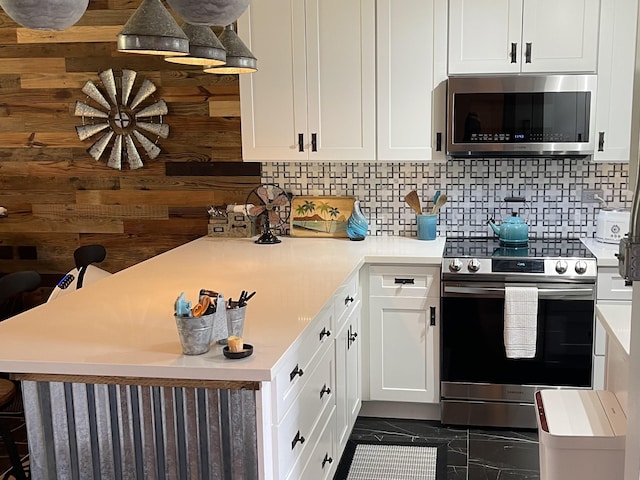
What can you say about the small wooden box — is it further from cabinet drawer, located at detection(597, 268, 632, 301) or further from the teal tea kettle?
cabinet drawer, located at detection(597, 268, 632, 301)

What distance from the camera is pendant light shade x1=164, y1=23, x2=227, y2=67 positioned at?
A: 226cm

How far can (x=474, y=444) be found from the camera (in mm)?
3705

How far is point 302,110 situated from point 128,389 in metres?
2.28

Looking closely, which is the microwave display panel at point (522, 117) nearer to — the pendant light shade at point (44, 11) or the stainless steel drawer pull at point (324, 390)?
the stainless steel drawer pull at point (324, 390)

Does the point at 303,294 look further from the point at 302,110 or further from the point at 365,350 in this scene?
the point at 302,110

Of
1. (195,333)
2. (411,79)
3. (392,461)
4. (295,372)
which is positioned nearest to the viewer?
(195,333)

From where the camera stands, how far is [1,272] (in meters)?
4.78

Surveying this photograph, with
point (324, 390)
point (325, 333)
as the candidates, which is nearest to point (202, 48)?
point (325, 333)

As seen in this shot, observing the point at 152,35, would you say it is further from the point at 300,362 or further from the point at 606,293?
the point at 606,293

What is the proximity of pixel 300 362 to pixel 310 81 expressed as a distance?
6.65 ft

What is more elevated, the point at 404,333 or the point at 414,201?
the point at 414,201

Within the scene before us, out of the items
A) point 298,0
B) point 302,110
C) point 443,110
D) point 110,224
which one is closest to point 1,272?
point 110,224

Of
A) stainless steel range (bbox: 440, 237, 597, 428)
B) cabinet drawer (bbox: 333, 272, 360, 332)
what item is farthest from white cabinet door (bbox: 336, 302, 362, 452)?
stainless steel range (bbox: 440, 237, 597, 428)

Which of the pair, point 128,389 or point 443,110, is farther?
point 443,110
